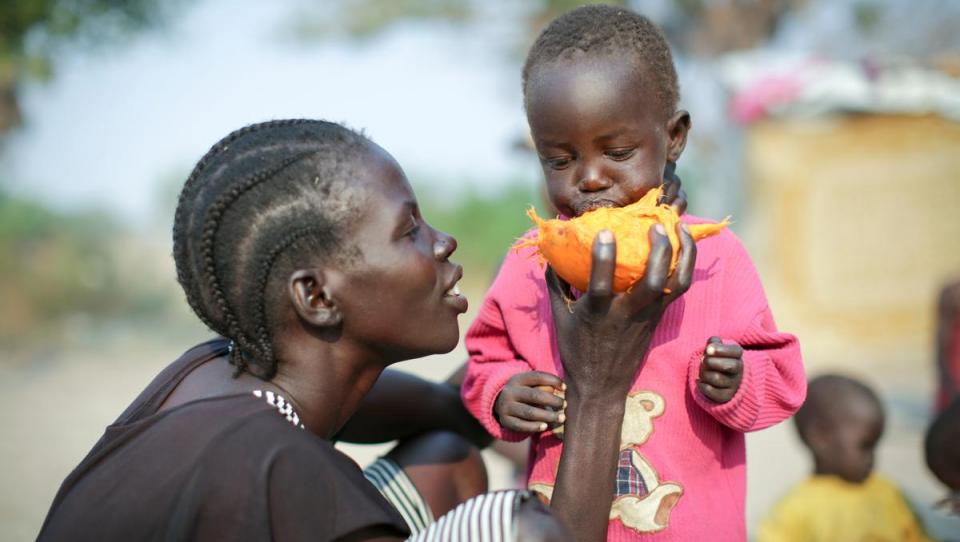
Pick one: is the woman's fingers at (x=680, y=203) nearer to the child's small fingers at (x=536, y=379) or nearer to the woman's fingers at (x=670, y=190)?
the woman's fingers at (x=670, y=190)

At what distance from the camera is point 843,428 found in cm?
385

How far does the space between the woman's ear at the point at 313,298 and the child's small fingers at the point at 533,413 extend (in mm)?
492

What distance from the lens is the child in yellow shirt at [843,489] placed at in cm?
371

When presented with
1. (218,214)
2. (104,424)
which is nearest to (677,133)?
(218,214)

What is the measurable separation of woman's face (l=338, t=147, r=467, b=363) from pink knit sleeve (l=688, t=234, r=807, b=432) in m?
0.64

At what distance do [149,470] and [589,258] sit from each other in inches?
40.2

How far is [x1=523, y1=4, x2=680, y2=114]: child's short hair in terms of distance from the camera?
95.7 inches

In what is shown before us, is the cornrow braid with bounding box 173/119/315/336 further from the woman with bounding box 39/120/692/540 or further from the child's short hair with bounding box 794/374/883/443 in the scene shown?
the child's short hair with bounding box 794/374/883/443

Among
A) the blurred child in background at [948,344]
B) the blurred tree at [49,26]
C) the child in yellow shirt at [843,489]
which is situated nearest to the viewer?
the child in yellow shirt at [843,489]

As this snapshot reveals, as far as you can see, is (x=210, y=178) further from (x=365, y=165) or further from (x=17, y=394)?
(x=17, y=394)

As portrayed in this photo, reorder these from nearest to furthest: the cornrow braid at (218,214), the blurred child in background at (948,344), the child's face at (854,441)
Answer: the cornrow braid at (218,214) < the child's face at (854,441) < the blurred child in background at (948,344)

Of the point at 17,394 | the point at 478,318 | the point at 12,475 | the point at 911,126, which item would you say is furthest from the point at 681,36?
the point at 478,318

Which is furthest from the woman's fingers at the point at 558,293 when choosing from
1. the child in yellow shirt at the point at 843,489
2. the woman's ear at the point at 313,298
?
the child in yellow shirt at the point at 843,489

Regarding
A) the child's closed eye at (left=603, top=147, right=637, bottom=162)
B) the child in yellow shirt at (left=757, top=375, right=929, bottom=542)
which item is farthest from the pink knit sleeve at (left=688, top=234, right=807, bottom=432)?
the child in yellow shirt at (left=757, top=375, right=929, bottom=542)
